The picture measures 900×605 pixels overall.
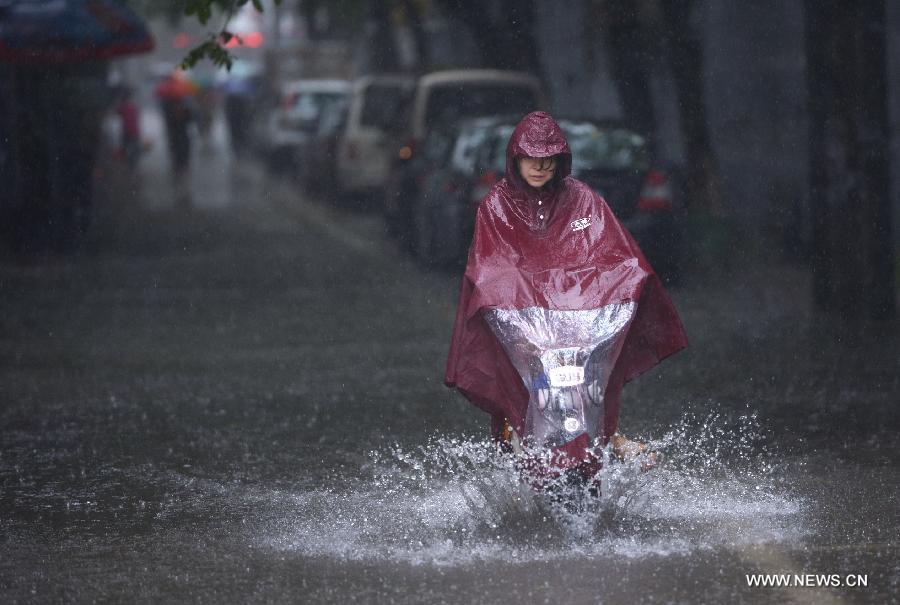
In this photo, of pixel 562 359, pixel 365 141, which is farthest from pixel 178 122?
pixel 562 359

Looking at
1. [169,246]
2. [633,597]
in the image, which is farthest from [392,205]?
[633,597]

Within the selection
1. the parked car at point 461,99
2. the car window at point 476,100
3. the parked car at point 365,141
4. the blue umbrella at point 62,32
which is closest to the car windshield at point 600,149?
the parked car at point 461,99

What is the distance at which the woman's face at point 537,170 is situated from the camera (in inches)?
250

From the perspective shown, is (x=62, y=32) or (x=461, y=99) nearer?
(x=62, y=32)

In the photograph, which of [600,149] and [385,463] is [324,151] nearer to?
[600,149]

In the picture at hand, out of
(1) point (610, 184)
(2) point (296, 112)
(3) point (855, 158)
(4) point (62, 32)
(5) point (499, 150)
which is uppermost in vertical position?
→ (4) point (62, 32)

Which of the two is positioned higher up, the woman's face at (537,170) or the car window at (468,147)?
the woman's face at (537,170)

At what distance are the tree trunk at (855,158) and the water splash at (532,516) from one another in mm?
5394

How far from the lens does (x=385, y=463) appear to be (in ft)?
25.3

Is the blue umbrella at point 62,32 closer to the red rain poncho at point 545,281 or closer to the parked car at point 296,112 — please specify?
the parked car at point 296,112

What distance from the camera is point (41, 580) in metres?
5.79

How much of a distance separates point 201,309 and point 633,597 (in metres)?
8.82

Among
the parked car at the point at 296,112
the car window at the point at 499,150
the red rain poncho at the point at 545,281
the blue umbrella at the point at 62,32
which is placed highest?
the red rain poncho at the point at 545,281

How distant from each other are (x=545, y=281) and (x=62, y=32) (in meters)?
12.3
